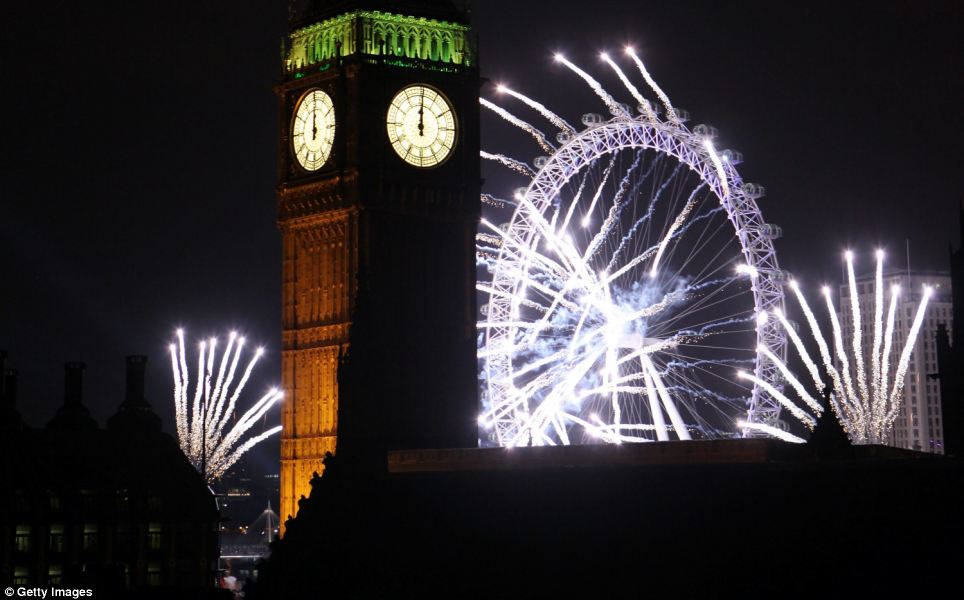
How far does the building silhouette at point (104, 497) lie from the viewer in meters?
126

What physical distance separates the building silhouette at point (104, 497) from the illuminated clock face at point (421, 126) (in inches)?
1216

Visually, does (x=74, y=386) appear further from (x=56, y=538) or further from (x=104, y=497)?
(x=56, y=538)

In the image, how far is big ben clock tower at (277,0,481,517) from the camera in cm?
10175

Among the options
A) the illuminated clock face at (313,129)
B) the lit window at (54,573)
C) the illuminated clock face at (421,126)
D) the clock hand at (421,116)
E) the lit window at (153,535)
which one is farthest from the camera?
the lit window at (153,535)

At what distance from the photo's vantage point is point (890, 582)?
223ft

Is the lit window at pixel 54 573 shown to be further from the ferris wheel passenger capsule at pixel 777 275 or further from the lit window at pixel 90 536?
the ferris wheel passenger capsule at pixel 777 275

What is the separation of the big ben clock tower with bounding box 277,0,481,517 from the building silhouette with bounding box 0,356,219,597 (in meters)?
24.7

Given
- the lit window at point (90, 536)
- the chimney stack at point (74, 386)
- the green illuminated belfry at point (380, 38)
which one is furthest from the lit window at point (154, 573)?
the green illuminated belfry at point (380, 38)

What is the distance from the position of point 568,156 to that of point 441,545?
130ft

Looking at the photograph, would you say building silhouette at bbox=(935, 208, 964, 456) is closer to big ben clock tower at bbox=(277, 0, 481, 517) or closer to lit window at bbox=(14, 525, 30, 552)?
big ben clock tower at bbox=(277, 0, 481, 517)

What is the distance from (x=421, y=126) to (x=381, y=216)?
15.6 feet

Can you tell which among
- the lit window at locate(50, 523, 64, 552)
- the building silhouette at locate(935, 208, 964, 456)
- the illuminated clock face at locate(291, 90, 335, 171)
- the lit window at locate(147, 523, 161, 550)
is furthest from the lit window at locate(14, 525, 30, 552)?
the building silhouette at locate(935, 208, 964, 456)

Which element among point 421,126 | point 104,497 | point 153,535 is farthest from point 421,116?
point 153,535

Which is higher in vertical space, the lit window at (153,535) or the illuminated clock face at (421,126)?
the illuminated clock face at (421,126)
